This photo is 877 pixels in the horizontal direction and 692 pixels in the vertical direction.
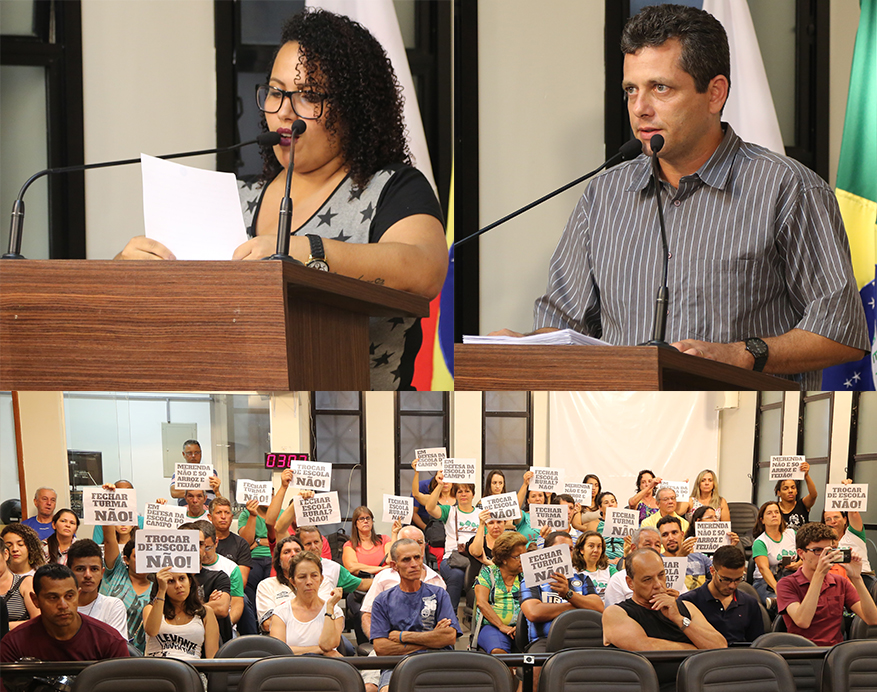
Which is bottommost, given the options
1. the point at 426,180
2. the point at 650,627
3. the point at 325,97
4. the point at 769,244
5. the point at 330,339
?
the point at 650,627

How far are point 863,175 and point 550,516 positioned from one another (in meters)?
2.03

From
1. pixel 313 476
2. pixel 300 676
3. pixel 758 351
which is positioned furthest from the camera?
pixel 313 476

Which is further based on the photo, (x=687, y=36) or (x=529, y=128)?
(x=529, y=128)

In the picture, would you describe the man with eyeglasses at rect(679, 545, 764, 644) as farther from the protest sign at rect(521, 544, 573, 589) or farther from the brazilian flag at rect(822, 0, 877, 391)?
the brazilian flag at rect(822, 0, 877, 391)

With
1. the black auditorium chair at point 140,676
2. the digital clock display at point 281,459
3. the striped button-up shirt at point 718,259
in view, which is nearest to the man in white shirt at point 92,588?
the black auditorium chair at point 140,676

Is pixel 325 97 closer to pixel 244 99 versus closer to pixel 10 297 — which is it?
pixel 244 99

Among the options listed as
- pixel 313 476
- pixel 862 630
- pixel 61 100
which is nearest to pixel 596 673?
pixel 313 476

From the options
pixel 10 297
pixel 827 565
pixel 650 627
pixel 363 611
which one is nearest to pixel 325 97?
pixel 10 297

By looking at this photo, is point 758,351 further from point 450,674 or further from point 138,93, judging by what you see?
point 138,93

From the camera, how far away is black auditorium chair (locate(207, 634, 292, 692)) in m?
3.46

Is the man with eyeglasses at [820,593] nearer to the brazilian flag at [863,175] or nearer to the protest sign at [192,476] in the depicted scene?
the brazilian flag at [863,175]

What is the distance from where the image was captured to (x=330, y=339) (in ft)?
8.02

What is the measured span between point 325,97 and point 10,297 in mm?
1434

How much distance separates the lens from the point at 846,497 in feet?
13.3
